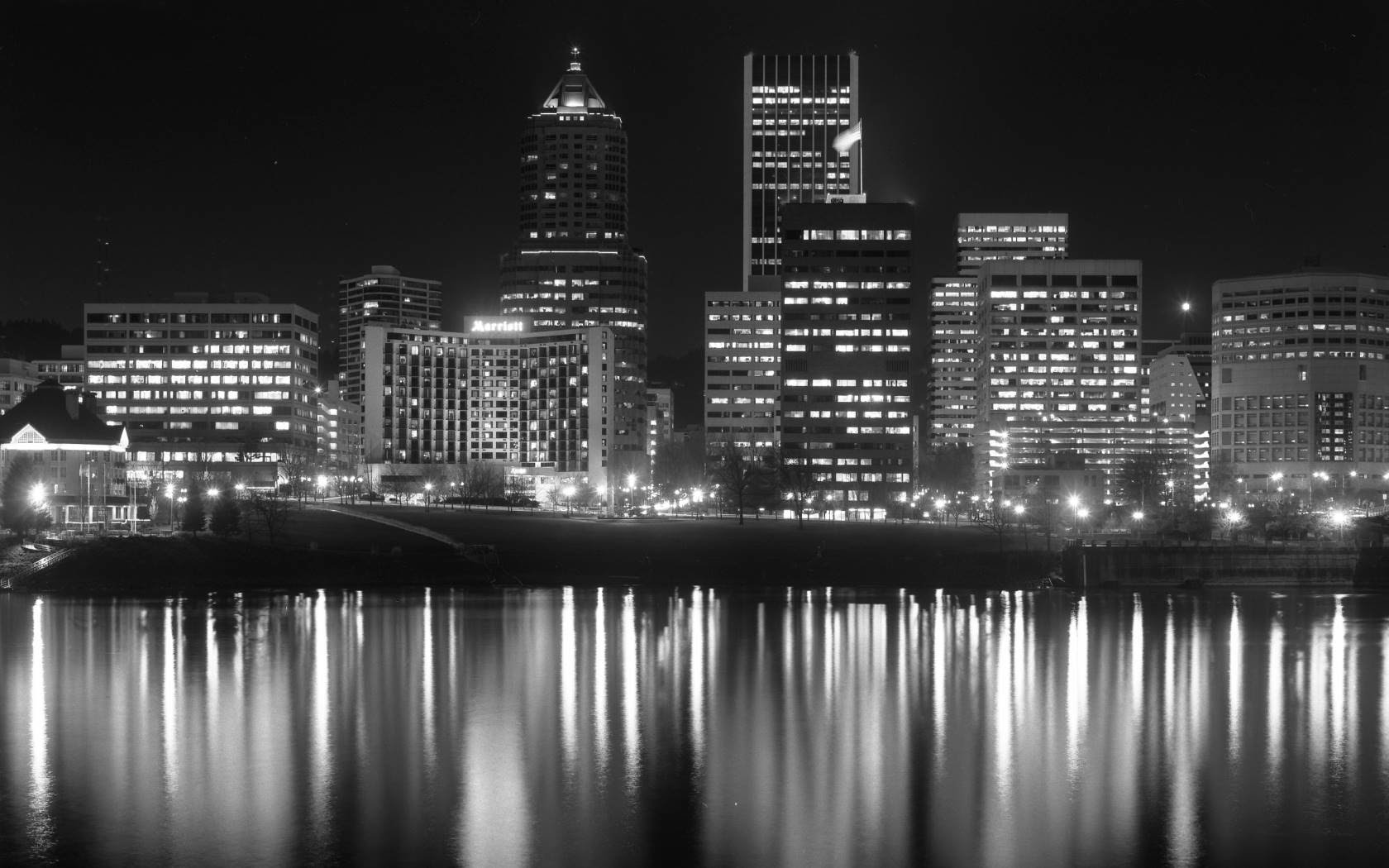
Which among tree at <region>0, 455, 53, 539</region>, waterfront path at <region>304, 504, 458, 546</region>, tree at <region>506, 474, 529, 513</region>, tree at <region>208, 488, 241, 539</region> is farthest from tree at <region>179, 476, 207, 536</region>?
tree at <region>506, 474, 529, 513</region>

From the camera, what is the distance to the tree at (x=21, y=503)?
95188 mm

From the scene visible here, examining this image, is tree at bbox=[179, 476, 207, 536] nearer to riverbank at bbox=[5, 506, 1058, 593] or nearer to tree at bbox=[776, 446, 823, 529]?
riverbank at bbox=[5, 506, 1058, 593]

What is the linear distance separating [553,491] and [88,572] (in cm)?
9681

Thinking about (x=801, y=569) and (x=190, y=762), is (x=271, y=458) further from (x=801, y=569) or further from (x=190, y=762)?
(x=190, y=762)

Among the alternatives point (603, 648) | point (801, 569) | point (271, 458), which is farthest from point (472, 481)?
point (603, 648)

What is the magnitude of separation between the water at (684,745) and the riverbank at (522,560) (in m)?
24.4

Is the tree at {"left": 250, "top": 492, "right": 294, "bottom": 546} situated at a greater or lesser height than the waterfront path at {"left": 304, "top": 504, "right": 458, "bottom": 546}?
greater

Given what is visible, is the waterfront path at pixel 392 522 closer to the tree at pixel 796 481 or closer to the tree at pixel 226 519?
the tree at pixel 226 519

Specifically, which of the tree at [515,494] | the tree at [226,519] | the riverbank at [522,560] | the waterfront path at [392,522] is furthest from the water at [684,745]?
the tree at [515,494]

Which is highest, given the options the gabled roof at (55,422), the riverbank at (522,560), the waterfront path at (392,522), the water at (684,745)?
the gabled roof at (55,422)

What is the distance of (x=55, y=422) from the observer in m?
120

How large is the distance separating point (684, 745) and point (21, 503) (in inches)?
3237

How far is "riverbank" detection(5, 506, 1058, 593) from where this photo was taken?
8438 cm

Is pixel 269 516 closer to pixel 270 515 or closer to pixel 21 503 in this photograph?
pixel 270 515
